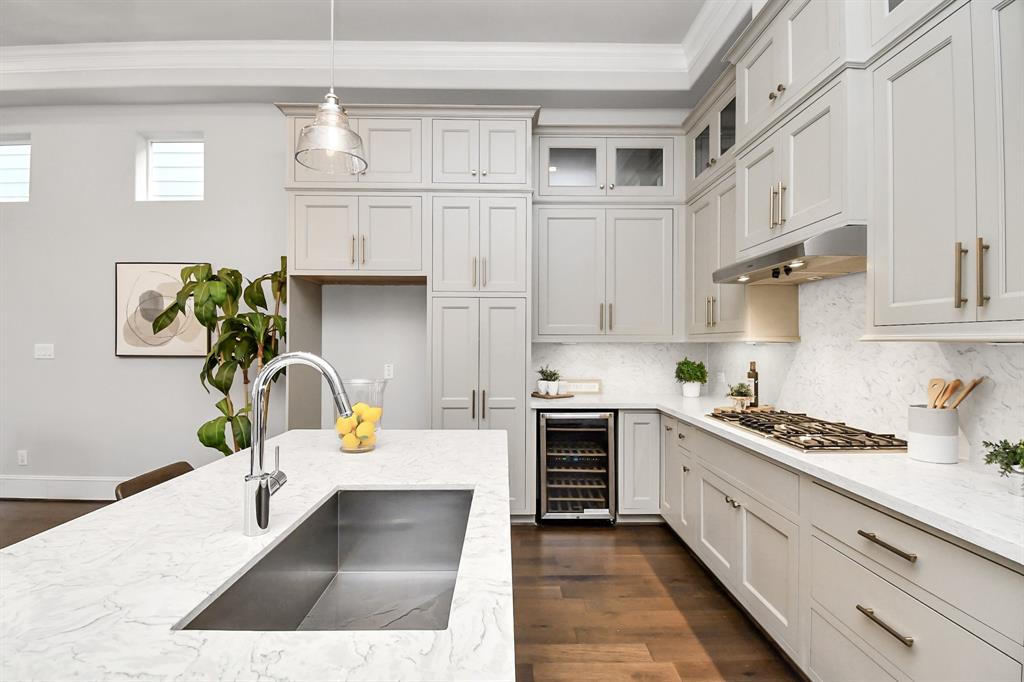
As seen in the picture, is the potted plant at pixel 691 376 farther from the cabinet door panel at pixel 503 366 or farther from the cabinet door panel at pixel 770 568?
the cabinet door panel at pixel 770 568

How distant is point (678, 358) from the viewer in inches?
A: 164

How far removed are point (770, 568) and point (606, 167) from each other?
9.51 feet

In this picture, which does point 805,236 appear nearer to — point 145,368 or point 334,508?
point 334,508

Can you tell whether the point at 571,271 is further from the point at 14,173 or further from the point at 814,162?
the point at 14,173

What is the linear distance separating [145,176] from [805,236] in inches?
185

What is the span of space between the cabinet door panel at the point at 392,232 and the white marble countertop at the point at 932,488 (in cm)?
234

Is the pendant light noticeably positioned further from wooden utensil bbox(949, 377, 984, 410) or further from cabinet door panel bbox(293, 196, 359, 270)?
wooden utensil bbox(949, 377, 984, 410)

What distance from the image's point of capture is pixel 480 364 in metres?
3.54

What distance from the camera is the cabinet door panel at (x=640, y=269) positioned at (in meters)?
3.86

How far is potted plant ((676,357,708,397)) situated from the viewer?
12.5 feet

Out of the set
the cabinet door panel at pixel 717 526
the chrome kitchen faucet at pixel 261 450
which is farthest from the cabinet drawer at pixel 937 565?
the chrome kitchen faucet at pixel 261 450

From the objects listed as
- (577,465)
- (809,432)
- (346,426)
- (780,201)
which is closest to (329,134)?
(346,426)

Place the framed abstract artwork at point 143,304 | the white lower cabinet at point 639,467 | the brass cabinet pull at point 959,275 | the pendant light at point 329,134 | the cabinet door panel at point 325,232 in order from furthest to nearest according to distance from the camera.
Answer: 1. the framed abstract artwork at point 143,304
2. the white lower cabinet at point 639,467
3. the cabinet door panel at point 325,232
4. the pendant light at point 329,134
5. the brass cabinet pull at point 959,275

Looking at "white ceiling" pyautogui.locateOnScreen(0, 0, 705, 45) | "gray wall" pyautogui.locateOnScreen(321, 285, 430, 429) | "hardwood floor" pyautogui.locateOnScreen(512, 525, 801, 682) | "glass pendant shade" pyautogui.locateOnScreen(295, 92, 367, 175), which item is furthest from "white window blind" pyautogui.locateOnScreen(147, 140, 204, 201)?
"hardwood floor" pyautogui.locateOnScreen(512, 525, 801, 682)
